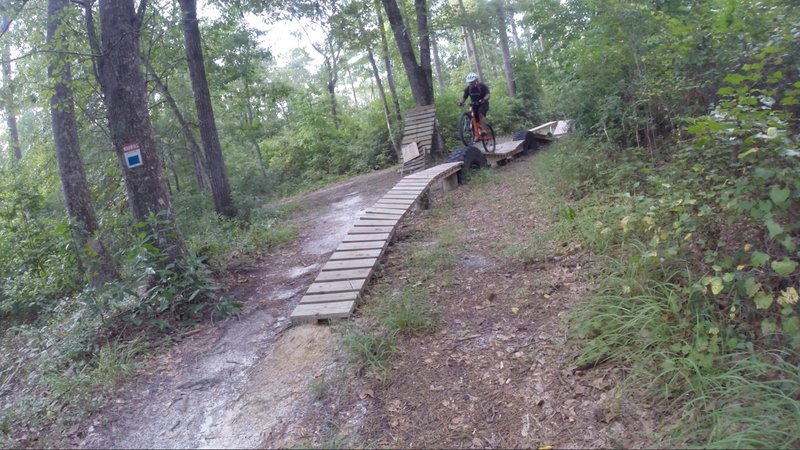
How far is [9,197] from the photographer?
429 inches

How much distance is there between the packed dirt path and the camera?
301cm

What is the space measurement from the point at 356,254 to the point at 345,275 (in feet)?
1.77

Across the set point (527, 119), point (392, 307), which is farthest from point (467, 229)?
point (527, 119)

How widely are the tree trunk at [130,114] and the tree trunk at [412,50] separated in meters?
8.47

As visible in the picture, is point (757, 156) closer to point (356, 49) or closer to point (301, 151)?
point (356, 49)

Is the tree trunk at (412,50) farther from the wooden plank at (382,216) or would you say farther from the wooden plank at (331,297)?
the wooden plank at (331,297)

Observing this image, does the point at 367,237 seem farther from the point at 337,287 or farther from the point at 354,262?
the point at 337,287

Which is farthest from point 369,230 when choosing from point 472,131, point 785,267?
point 472,131

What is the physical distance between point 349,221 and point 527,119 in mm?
12518

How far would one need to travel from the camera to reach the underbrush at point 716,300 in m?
2.58

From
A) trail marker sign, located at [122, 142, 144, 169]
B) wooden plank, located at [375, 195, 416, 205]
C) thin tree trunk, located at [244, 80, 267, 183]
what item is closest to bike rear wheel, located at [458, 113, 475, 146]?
wooden plank, located at [375, 195, 416, 205]

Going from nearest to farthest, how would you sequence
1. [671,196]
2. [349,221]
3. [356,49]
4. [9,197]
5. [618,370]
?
[618,370]
[671,196]
[349,221]
[9,197]
[356,49]

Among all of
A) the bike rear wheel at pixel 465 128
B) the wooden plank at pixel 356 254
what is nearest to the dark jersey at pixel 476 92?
the bike rear wheel at pixel 465 128

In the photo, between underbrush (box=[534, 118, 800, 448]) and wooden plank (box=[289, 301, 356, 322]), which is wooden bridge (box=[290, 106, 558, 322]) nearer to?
wooden plank (box=[289, 301, 356, 322])
